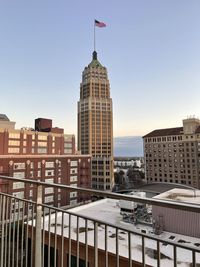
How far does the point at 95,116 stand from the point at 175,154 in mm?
28926

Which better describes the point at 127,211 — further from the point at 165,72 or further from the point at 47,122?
the point at 47,122

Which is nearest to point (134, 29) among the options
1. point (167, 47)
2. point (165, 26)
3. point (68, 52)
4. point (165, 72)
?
point (165, 26)

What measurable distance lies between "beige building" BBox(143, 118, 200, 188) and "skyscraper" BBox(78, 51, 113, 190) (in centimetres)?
1338

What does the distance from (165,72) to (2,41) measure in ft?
65.9

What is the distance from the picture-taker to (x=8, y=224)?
9.05 feet

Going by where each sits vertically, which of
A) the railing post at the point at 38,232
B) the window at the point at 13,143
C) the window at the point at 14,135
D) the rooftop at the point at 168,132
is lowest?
the railing post at the point at 38,232

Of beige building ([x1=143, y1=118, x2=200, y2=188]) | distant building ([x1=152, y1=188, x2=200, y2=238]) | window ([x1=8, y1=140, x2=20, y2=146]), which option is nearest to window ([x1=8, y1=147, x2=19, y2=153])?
window ([x1=8, y1=140, x2=20, y2=146])

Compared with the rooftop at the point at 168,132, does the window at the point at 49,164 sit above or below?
below

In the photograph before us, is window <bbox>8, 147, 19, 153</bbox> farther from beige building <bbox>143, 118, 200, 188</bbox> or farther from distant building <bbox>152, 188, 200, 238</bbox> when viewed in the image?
beige building <bbox>143, 118, 200, 188</bbox>

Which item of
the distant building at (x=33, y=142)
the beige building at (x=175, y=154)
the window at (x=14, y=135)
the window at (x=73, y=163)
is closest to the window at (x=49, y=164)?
the window at (x=73, y=163)

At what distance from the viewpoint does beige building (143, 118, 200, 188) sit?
55.8m

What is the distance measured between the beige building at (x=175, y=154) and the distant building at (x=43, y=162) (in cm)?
2819

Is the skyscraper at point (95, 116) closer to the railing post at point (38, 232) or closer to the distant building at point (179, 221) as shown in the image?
the distant building at point (179, 221)

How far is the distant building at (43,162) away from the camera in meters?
31.0
